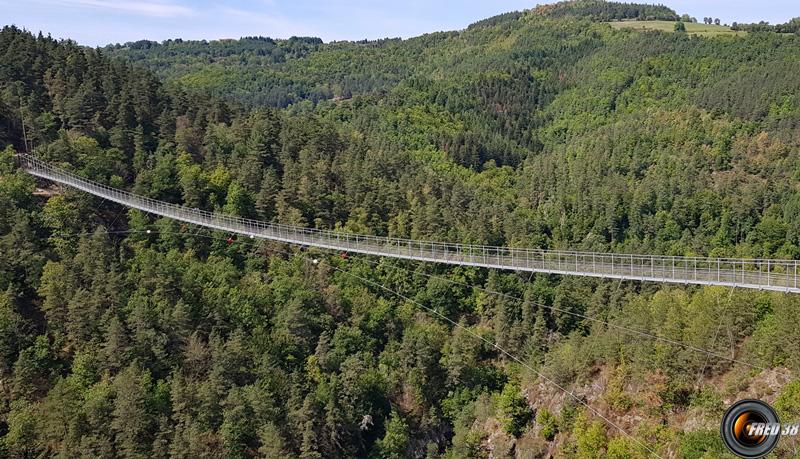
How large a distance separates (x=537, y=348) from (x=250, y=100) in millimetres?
161949

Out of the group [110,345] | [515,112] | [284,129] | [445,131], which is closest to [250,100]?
[515,112]

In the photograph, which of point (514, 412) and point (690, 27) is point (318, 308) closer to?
point (514, 412)

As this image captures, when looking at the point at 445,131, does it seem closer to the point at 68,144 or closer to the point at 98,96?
the point at 98,96

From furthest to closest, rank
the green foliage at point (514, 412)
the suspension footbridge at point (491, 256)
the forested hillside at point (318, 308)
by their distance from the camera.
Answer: the green foliage at point (514, 412)
the forested hillside at point (318, 308)
the suspension footbridge at point (491, 256)

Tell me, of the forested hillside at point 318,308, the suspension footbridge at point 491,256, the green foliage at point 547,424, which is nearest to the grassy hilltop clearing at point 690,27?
the forested hillside at point 318,308

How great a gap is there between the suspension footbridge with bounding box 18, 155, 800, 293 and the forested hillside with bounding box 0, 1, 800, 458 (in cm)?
135

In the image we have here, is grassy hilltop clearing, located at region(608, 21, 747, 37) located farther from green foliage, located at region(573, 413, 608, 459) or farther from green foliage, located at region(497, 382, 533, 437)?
green foliage, located at region(573, 413, 608, 459)

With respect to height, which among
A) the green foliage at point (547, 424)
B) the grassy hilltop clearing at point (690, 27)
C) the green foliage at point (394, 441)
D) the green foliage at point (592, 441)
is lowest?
the green foliage at point (394, 441)

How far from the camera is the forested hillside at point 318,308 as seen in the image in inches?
1375

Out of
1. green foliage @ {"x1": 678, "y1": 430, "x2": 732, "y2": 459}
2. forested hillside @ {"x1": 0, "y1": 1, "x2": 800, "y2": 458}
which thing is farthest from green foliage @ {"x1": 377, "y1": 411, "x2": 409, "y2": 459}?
green foliage @ {"x1": 678, "y1": 430, "x2": 732, "y2": 459}

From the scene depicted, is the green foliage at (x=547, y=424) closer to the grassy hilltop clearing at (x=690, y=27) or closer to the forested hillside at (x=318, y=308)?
the forested hillside at (x=318, y=308)

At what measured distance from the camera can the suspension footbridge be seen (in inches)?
1080

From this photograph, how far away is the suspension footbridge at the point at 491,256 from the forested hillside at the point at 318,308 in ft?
4.43

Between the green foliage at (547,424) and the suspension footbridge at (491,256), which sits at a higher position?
the suspension footbridge at (491,256)
